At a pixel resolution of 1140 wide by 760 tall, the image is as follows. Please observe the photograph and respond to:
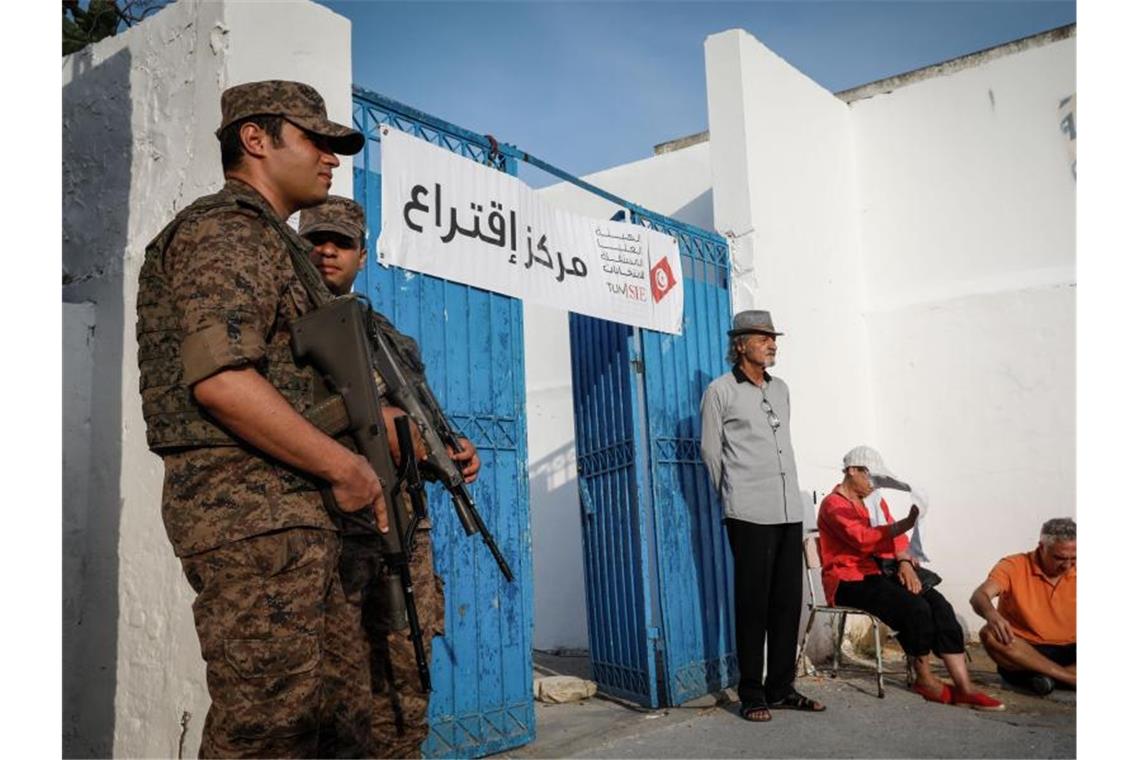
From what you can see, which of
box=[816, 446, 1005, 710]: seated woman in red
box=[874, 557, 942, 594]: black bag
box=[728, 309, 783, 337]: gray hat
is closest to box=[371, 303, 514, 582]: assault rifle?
box=[728, 309, 783, 337]: gray hat

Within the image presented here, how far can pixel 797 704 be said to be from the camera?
198 inches

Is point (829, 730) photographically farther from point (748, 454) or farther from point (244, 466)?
point (244, 466)

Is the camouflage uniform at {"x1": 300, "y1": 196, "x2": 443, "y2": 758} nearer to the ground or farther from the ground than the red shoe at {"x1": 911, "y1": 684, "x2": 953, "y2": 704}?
farther from the ground

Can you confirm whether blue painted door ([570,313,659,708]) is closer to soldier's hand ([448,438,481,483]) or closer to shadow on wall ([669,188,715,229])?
shadow on wall ([669,188,715,229])

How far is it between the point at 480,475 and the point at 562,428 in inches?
147

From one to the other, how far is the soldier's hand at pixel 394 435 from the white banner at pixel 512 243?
1732 millimetres

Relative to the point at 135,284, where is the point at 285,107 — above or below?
above

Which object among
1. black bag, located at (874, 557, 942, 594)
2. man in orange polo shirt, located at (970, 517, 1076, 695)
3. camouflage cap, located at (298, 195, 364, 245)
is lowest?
man in orange polo shirt, located at (970, 517, 1076, 695)

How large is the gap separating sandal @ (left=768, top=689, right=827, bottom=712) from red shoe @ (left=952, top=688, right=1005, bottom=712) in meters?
0.76

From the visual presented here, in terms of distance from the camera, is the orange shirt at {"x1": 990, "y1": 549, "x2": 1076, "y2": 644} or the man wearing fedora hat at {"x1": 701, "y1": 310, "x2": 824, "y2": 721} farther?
the orange shirt at {"x1": 990, "y1": 549, "x2": 1076, "y2": 644}

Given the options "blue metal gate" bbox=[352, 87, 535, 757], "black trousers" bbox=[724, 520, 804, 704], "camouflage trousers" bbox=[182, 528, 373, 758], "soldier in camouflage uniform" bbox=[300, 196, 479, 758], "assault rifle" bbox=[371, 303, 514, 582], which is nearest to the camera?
"camouflage trousers" bbox=[182, 528, 373, 758]

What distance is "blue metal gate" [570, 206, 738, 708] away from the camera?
18.4 feet

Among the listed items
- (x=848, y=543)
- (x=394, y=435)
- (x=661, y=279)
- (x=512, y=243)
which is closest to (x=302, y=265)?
(x=394, y=435)
